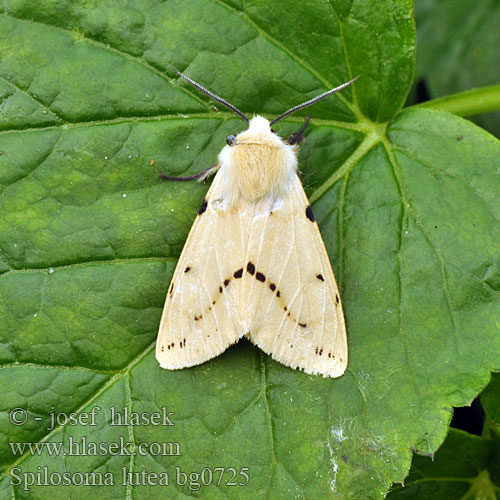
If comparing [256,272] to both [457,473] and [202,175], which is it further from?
[457,473]

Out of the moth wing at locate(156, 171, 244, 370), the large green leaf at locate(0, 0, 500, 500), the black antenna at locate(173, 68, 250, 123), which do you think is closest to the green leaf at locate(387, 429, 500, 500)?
the large green leaf at locate(0, 0, 500, 500)

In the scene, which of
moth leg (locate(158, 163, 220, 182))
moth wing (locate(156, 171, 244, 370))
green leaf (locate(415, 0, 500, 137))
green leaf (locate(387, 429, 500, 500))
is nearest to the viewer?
moth wing (locate(156, 171, 244, 370))

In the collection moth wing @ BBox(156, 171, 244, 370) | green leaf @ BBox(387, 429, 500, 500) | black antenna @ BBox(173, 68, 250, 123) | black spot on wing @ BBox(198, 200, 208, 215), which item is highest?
black antenna @ BBox(173, 68, 250, 123)

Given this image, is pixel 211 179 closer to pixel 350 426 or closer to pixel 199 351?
pixel 199 351

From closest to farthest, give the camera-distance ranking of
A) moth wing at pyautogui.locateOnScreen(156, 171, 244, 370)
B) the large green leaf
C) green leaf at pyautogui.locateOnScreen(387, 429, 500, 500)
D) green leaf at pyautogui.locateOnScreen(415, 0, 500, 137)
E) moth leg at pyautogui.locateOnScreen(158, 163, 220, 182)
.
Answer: the large green leaf, moth wing at pyautogui.locateOnScreen(156, 171, 244, 370), moth leg at pyautogui.locateOnScreen(158, 163, 220, 182), green leaf at pyautogui.locateOnScreen(387, 429, 500, 500), green leaf at pyautogui.locateOnScreen(415, 0, 500, 137)

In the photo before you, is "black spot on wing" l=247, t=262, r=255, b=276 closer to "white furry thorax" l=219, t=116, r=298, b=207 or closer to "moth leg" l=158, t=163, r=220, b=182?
"white furry thorax" l=219, t=116, r=298, b=207

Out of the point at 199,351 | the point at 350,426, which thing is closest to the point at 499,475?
the point at 350,426

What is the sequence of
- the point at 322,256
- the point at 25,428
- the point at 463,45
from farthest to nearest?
1. the point at 463,45
2. the point at 322,256
3. the point at 25,428
